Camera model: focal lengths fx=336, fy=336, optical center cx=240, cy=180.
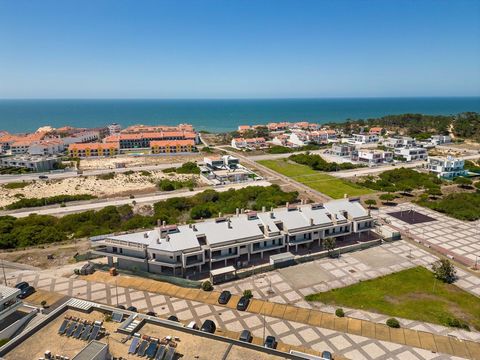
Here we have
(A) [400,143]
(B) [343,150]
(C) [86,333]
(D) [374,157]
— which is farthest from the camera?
(A) [400,143]

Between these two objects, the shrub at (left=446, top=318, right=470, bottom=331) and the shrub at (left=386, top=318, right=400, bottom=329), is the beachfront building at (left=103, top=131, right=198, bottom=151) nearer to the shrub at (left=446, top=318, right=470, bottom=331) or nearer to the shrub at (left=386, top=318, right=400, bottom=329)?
the shrub at (left=386, top=318, right=400, bottom=329)

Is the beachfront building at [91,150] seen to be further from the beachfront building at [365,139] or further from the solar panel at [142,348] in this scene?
the solar panel at [142,348]

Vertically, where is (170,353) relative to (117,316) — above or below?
above

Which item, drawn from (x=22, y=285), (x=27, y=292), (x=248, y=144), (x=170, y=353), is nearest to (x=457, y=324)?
(x=170, y=353)

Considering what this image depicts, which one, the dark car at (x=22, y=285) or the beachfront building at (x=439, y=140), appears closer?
the dark car at (x=22, y=285)

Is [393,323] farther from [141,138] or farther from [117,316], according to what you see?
[141,138]

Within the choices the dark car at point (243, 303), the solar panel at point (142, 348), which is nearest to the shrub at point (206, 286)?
the dark car at point (243, 303)

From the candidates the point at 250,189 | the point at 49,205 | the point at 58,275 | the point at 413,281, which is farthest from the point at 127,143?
the point at 413,281

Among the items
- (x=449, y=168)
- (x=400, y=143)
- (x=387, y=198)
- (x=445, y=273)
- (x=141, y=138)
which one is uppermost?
(x=141, y=138)
